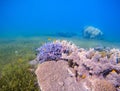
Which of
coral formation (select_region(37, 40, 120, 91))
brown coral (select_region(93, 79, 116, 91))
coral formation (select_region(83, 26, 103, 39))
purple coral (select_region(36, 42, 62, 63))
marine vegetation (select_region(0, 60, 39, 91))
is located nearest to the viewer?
brown coral (select_region(93, 79, 116, 91))

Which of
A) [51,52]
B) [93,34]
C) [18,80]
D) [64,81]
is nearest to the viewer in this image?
[64,81]

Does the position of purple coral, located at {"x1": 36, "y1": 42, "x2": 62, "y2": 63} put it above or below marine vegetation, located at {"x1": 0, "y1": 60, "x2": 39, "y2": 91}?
above

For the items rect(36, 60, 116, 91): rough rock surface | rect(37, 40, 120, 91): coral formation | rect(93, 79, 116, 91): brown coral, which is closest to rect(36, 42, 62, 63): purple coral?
rect(37, 40, 120, 91): coral formation

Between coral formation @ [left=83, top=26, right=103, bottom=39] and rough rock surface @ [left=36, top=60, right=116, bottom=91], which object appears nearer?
rough rock surface @ [left=36, top=60, right=116, bottom=91]

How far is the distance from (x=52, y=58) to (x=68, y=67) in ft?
3.23

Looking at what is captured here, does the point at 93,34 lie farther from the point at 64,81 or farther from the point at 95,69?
the point at 64,81

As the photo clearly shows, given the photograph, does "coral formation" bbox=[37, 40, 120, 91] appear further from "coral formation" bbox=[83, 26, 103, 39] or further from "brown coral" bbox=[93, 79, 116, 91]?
"coral formation" bbox=[83, 26, 103, 39]

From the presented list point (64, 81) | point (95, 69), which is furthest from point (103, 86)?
point (64, 81)

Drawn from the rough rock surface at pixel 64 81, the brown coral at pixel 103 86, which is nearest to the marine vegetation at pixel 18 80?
the rough rock surface at pixel 64 81

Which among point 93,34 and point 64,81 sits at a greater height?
point 93,34

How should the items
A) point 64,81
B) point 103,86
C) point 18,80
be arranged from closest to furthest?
point 103,86 → point 64,81 → point 18,80

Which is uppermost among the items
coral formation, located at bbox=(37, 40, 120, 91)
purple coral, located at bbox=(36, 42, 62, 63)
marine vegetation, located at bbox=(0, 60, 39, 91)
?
purple coral, located at bbox=(36, 42, 62, 63)

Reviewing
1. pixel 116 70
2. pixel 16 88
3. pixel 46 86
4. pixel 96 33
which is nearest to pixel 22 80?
pixel 16 88

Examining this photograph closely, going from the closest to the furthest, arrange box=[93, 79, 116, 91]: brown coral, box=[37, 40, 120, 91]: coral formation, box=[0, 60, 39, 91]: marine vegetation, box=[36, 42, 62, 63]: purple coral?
1. box=[93, 79, 116, 91]: brown coral
2. box=[37, 40, 120, 91]: coral formation
3. box=[0, 60, 39, 91]: marine vegetation
4. box=[36, 42, 62, 63]: purple coral
